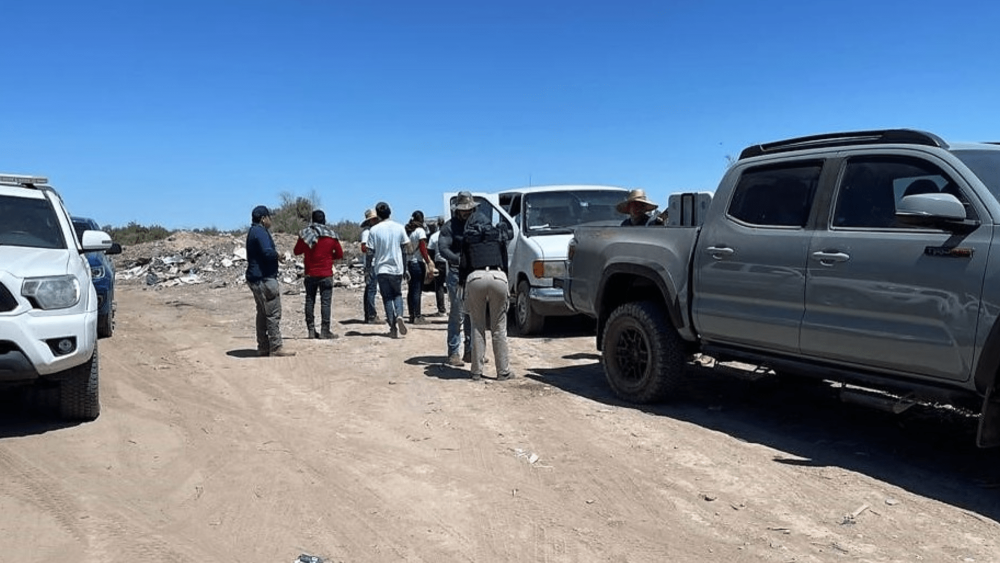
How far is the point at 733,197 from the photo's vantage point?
20.1 ft

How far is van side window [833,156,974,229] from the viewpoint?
4.84 meters

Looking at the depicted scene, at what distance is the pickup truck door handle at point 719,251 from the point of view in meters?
5.93

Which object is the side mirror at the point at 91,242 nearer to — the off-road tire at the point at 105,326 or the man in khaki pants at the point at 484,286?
the man in khaki pants at the point at 484,286

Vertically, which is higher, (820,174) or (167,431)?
(820,174)

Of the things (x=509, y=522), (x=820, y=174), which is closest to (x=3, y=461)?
(x=509, y=522)

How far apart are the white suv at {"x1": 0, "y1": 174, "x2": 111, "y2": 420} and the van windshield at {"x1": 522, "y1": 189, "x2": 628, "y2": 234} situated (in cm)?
602

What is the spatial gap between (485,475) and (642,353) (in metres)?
2.27

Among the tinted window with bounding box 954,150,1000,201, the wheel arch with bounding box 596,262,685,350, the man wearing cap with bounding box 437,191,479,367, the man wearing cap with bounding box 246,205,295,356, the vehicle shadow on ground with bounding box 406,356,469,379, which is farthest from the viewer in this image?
the man wearing cap with bounding box 246,205,295,356

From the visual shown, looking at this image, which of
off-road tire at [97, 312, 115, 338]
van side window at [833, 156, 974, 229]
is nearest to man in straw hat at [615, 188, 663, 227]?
van side window at [833, 156, 974, 229]

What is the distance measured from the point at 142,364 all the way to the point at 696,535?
23.9ft

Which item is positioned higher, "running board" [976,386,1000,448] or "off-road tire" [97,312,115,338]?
"running board" [976,386,1000,448]

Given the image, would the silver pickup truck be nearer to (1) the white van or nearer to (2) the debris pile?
(1) the white van

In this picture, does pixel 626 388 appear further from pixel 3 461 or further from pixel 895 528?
pixel 3 461

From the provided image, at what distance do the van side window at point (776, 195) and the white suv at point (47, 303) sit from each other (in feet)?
16.5
